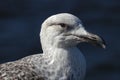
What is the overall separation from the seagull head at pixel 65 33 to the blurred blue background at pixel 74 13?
5.80 m

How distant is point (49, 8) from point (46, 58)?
8.17 meters

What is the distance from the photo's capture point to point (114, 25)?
595 inches

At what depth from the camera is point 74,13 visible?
15.5 meters

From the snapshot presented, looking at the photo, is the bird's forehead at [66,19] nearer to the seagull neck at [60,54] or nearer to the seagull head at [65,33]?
the seagull head at [65,33]

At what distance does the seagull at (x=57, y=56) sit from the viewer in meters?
7.42

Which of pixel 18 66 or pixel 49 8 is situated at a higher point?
pixel 18 66

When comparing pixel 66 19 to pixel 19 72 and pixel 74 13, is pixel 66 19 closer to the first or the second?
pixel 19 72

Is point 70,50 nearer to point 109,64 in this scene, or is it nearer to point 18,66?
point 18,66

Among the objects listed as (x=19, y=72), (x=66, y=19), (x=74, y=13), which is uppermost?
(x=66, y=19)

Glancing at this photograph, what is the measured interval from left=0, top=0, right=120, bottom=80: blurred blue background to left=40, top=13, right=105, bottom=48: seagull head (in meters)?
5.80

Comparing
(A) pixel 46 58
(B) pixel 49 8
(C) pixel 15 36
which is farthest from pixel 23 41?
(A) pixel 46 58

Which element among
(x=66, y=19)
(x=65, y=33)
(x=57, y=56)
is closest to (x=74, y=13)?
(x=57, y=56)

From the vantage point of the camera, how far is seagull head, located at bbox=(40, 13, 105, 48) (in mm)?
7402

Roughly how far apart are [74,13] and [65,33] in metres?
7.98
